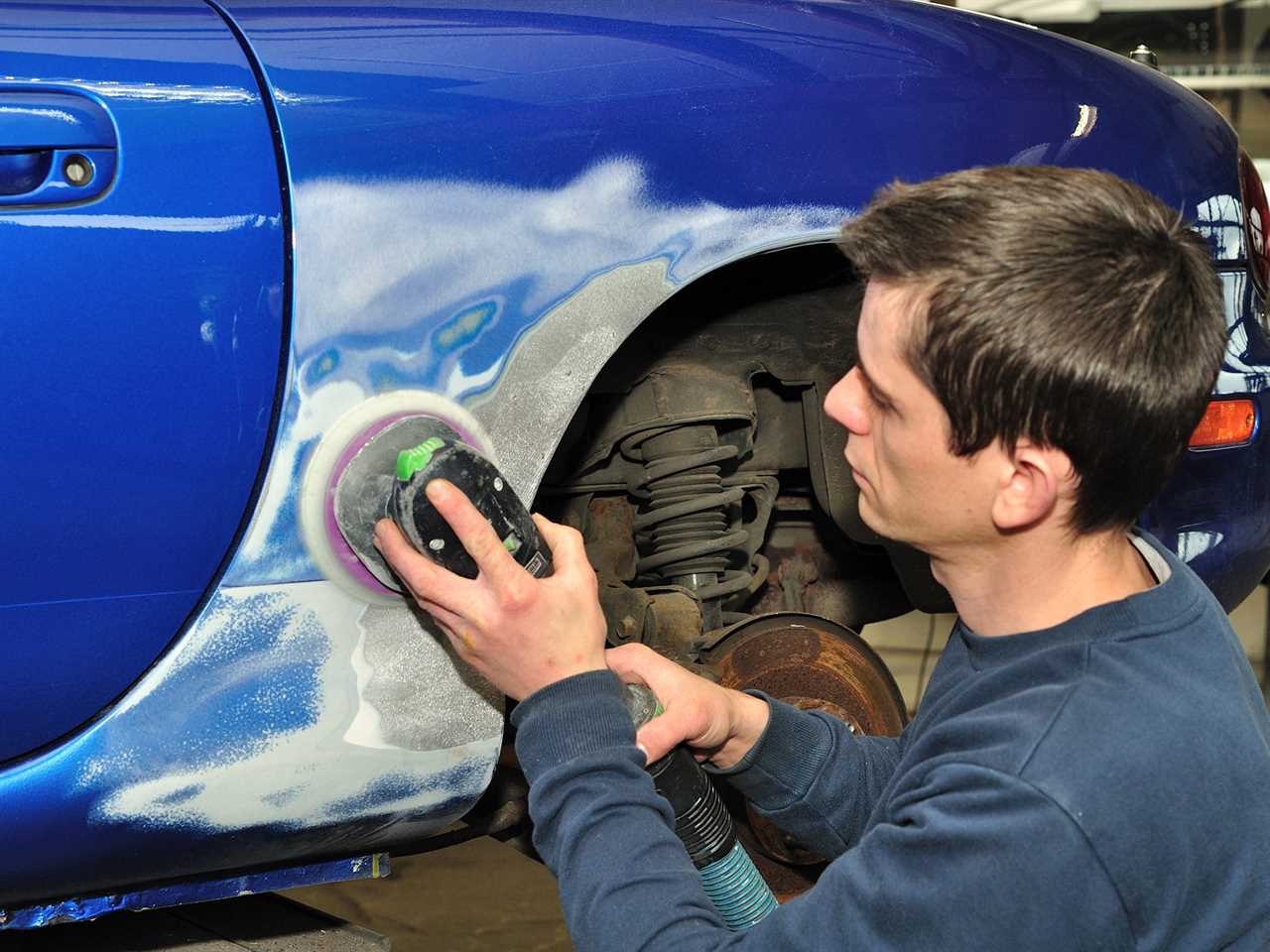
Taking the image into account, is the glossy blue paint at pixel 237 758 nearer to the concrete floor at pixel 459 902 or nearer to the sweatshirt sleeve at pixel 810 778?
the sweatshirt sleeve at pixel 810 778

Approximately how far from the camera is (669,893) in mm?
1246

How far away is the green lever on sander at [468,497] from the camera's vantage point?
1.40 m

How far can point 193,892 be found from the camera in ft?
5.70

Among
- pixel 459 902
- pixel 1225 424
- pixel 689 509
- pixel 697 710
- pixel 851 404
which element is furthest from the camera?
pixel 459 902

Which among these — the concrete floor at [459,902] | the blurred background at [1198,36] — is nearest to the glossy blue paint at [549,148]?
the concrete floor at [459,902]

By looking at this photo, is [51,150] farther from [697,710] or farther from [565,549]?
[697,710]

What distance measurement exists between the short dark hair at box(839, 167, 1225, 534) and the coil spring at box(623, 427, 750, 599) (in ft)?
2.79

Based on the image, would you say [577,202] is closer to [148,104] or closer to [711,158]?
[711,158]

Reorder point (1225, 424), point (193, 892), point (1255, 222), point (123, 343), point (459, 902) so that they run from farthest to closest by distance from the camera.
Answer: point (459, 902) → point (1255, 222) → point (1225, 424) → point (193, 892) → point (123, 343)

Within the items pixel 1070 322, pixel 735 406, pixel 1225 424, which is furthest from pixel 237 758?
pixel 1225 424

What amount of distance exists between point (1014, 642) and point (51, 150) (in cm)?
105

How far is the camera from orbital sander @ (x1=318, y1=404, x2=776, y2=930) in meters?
1.41

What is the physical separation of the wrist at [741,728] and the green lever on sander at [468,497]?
314 mm

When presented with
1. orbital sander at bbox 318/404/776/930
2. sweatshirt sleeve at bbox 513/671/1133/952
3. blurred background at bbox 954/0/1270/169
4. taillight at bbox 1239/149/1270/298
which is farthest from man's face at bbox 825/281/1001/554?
blurred background at bbox 954/0/1270/169
